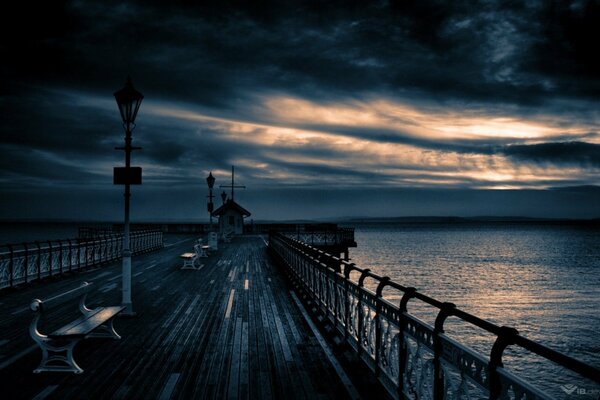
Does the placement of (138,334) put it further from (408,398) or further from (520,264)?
(520,264)

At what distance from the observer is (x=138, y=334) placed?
29.4 ft

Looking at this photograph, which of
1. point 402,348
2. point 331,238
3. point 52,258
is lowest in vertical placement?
point 331,238

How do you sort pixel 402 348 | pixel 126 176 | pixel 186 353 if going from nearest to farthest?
1. pixel 402 348
2. pixel 186 353
3. pixel 126 176

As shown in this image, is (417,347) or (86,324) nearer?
(417,347)

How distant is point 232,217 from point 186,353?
54.6 metres

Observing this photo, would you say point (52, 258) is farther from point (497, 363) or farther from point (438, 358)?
point (497, 363)

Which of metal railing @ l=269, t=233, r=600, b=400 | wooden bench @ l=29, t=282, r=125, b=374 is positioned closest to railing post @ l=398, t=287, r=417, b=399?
metal railing @ l=269, t=233, r=600, b=400

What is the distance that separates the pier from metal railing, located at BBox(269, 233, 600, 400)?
1cm

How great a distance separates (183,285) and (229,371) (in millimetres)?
9661

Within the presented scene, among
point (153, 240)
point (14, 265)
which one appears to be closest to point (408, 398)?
point (14, 265)

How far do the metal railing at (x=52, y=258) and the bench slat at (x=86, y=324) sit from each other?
24.6 feet

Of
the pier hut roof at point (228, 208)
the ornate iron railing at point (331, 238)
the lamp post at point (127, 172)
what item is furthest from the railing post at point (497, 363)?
the pier hut roof at point (228, 208)

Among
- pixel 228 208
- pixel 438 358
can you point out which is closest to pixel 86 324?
pixel 438 358

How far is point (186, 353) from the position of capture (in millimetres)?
7648
